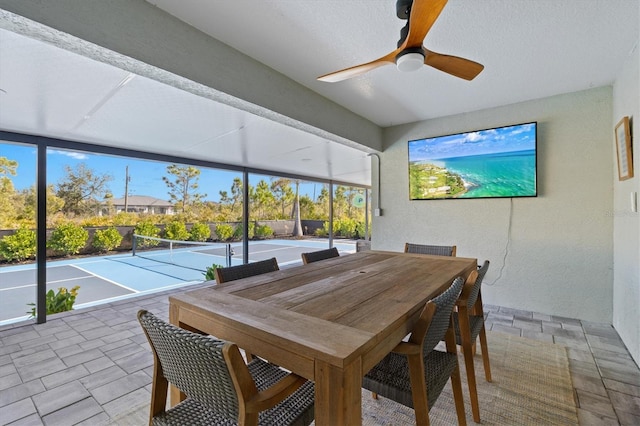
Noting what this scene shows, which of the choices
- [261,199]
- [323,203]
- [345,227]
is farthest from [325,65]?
[345,227]

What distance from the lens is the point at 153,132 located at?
3059 millimetres

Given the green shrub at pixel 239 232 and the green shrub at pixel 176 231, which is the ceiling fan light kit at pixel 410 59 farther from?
the green shrub at pixel 176 231

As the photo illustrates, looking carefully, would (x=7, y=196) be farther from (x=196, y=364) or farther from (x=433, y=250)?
(x=433, y=250)

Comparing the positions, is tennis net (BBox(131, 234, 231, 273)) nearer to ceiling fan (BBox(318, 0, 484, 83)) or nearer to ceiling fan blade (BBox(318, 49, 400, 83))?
ceiling fan blade (BBox(318, 49, 400, 83))

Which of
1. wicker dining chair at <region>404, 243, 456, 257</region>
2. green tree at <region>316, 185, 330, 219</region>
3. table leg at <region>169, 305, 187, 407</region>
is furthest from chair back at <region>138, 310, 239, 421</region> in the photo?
green tree at <region>316, 185, 330, 219</region>

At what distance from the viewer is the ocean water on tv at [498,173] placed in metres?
3.09

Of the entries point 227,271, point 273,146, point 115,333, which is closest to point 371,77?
point 273,146

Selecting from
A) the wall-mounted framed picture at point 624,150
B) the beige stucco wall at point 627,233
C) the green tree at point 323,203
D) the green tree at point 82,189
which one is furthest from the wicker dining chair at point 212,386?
the green tree at point 323,203

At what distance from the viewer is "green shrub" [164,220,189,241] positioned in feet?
16.1

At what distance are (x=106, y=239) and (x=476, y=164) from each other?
17.2 feet

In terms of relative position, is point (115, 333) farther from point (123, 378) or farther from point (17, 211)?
point (17, 211)

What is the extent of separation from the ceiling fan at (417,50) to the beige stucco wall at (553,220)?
72.3 inches

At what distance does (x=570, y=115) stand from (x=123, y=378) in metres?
4.66

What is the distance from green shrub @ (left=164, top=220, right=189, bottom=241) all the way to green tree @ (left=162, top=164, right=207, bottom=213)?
25cm
